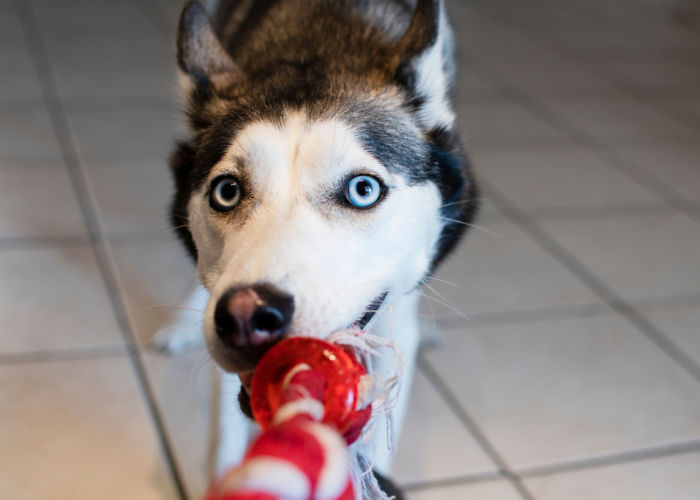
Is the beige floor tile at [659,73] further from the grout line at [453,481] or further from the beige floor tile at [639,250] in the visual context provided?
the grout line at [453,481]

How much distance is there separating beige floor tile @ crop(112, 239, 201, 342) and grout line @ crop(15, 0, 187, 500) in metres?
0.03

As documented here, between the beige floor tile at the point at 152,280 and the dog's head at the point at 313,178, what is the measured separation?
26.0 inches

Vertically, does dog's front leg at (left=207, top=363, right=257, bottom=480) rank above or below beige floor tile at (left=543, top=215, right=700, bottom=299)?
below

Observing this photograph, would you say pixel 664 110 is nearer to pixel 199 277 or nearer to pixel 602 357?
pixel 602 357

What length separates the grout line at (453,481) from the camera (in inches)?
66.4

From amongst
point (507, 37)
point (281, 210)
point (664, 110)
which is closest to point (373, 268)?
point (281, 210)

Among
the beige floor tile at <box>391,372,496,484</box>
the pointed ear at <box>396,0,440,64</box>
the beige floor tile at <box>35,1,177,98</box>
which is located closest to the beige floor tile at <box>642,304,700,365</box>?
the beige floor tile at <box>391,372,496,484</box>

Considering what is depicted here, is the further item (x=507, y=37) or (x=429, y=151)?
(x=507, y=37)

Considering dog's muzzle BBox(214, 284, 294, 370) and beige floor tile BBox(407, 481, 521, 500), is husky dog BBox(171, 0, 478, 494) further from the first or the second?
Answer: beige floor tile BBox(407, 481, 521, 500)

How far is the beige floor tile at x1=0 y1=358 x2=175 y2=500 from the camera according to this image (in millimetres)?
1604

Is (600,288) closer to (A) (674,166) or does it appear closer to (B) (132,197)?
(A) (674,166)

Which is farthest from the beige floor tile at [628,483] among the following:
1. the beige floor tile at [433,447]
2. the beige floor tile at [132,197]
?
the beige floor tile at [132,197]

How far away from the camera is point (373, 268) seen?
1.27 metres

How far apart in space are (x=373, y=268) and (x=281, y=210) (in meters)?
0.18
